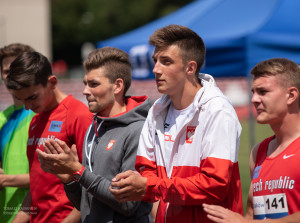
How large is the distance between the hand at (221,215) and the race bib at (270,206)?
0.14 m

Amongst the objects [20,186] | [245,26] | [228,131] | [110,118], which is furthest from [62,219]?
[245,26]

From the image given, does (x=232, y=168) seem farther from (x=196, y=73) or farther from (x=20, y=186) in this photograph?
(x=20, y=186)

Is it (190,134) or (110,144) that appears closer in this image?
(190,134)

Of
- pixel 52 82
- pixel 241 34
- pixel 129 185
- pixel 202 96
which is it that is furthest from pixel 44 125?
pixel 241 34

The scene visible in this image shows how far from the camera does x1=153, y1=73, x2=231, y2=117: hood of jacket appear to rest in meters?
2.95

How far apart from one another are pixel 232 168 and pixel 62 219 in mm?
1552

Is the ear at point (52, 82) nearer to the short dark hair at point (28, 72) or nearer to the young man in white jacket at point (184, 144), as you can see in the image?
the short dark hair at point (28, 72)

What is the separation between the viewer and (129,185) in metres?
2.85

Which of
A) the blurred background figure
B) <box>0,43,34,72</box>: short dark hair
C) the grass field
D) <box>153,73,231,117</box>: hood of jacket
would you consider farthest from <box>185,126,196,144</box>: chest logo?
the grass field

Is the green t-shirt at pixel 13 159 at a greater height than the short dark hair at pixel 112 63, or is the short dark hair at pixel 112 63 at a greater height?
the short dark hair at pixel 112 63

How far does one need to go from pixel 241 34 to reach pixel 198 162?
416 centimetres

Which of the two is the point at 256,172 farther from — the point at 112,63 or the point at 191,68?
the point at 112,63

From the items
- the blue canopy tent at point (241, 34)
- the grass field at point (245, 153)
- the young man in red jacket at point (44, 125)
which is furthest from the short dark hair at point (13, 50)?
the grass field at point (245, 153)

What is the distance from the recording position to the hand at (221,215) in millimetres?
2650
